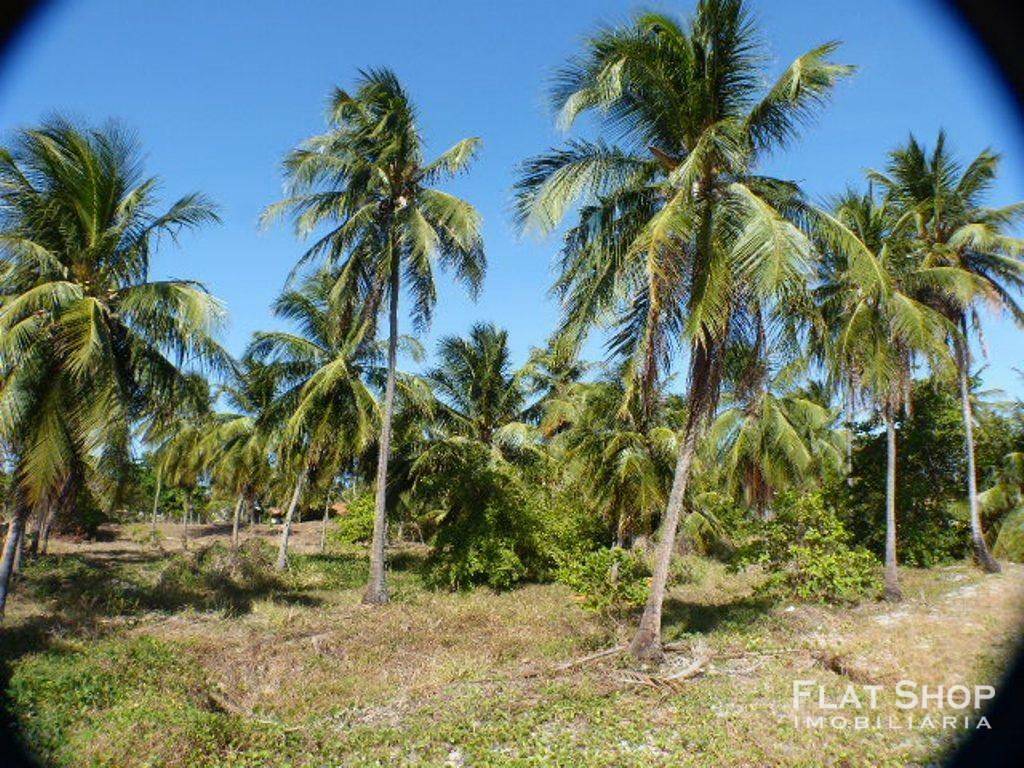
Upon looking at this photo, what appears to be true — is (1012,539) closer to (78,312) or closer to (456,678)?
(456,678)

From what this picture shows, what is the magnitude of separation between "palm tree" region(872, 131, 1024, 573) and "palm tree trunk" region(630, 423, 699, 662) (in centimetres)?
1066

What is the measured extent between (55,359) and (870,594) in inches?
627

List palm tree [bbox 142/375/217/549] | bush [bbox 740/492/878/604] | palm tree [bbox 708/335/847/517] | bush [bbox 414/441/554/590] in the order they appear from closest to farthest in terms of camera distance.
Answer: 1. palm tree [bbox 142/375/217/549]
2. bush [bbox 740/492/878/604]
3. bush [bbox 414/441/554/590]
4. palm tree [bbox 708/335/847/517]

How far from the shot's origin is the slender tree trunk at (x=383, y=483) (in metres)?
14.6

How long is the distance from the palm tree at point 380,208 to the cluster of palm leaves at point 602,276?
5 centimetres

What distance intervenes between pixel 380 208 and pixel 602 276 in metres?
8.01

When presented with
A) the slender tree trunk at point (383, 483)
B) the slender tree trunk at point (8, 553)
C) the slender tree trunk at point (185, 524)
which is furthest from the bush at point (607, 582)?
the slender tree trunk at point (185, 524)

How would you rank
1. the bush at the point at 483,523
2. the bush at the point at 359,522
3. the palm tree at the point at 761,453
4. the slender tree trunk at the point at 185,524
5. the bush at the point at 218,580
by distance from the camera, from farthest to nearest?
the slender tree trunk at the point at 185,524 < the bush at the point at 359,522 < the palm tree at the point at 761,453 < the bush at the point at 483,523 < the bush at the point at 218,580

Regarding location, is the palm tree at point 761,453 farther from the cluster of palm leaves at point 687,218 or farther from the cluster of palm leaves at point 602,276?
the cluster of palm leaves at point 687,218

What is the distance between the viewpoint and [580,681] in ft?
25.9

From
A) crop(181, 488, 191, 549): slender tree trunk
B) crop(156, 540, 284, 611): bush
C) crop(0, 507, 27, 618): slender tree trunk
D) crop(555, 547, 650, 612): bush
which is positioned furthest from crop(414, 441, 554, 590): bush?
crop(181, 488, 191, 549): slender tree trunk

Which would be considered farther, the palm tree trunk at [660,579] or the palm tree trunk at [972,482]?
the palm tree trunk at [972,482]

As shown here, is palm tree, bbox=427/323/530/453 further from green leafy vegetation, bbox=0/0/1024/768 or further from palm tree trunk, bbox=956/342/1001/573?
palm tree trunk, bbox=956/342/1001/573

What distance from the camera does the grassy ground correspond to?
5.81m
